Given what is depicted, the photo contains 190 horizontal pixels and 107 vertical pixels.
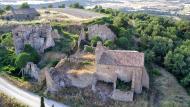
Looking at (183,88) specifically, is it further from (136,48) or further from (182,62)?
(136,48)

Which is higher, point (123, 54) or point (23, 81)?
point (123, 54)

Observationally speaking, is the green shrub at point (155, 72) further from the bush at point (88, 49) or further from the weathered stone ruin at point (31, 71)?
the weathered stone ruin at point (31, 71)

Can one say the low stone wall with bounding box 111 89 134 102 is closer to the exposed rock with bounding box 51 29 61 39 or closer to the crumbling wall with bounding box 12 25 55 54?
the crumbling wall with bounding box 12 25 55 54

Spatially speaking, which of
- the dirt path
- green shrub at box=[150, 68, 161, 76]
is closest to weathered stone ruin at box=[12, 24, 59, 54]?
green shrub at box=[150, 68, 161, 76]

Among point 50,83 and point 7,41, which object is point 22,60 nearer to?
point 50,83

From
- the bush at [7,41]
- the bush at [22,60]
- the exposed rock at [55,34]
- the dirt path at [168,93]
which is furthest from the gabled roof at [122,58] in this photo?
the bush at [7,41]

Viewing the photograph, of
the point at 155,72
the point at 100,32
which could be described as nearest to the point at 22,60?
the point at 100,32

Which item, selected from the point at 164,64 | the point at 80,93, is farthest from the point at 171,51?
the point at 80,93

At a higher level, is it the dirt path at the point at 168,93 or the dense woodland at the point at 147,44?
the dense woodland at the point at 147,44
